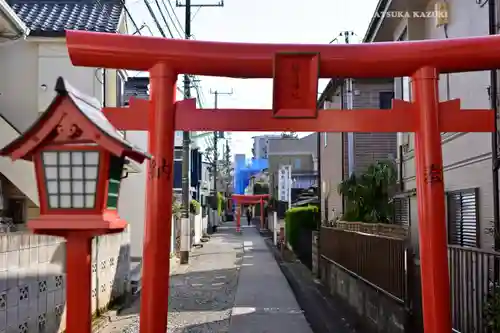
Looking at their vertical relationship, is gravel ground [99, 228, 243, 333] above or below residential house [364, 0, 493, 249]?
below

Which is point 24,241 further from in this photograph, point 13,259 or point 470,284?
point 470,284

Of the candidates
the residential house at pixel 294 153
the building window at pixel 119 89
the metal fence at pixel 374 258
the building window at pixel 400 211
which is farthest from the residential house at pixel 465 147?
the residential house at pixel 294 153

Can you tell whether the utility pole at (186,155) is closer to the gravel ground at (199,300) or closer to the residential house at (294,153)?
the gravel ground at (199,300)

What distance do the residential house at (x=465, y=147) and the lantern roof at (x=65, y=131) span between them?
6.42 m

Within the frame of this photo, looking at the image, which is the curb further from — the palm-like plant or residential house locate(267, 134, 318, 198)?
residential house locate(267, 134, 318, 198)

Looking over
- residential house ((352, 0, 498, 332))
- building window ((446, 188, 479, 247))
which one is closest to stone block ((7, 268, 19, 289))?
residential house ((352, 0, 498, 332))

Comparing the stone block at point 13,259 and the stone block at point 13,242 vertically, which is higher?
the stone block at point 13,242

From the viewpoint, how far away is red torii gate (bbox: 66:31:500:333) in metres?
6.39

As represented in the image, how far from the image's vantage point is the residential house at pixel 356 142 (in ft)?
Answer: 73.1

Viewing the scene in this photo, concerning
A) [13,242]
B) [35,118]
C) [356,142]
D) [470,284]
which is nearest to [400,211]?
[356,142]

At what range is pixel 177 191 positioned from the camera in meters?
36.4

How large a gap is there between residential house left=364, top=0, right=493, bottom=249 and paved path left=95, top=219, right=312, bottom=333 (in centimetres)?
362

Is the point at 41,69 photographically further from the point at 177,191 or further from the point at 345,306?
the point at 177,191

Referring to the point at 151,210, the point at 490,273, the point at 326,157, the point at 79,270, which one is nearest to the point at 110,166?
the point at 79,270
